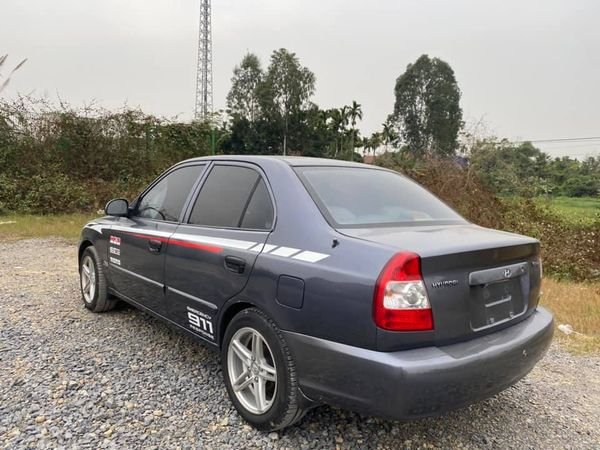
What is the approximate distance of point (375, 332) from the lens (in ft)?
6.56

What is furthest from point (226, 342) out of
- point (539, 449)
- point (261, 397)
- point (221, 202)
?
point (539, 449)

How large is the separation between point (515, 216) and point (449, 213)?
7206 millimetres

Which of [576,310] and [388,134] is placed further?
[388,134]

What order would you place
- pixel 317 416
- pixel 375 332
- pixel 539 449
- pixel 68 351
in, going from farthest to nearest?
pixel 68 351 → pixel 317 416 → pixel 539 449 → pixel 375 332

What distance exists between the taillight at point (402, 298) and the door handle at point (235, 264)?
0.89 m

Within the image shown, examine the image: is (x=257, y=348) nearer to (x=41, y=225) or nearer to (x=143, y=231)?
(x=143, y=231)

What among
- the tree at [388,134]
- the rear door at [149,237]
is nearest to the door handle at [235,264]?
Result: the rear door at [149,237]

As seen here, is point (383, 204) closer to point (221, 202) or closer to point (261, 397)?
point (221, 202)

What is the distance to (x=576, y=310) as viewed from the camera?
5.38 metres

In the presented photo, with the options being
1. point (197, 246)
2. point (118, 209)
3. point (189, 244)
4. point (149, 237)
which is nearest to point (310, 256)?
point (197, 246)

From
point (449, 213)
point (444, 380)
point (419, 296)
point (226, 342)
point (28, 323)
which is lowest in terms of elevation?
point (28, 323)

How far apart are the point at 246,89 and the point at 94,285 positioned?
4615 centimetres

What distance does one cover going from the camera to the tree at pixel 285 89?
45.8m

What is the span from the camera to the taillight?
1994 mm
